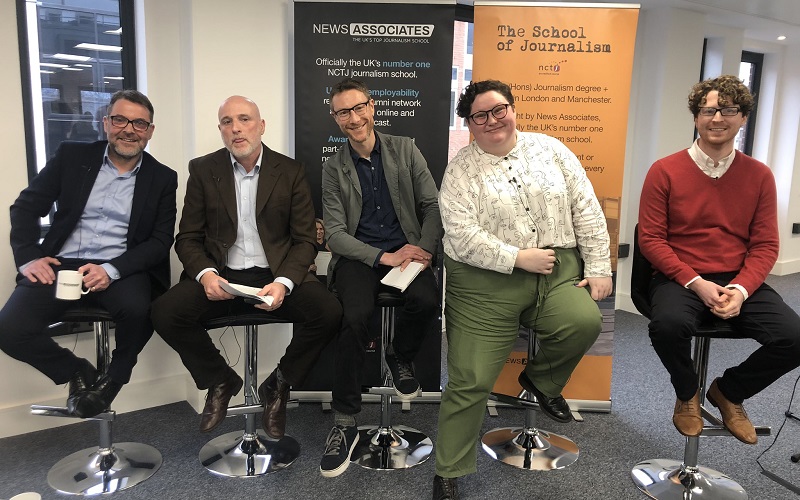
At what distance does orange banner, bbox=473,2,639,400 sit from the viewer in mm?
3061

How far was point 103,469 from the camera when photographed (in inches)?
99.0

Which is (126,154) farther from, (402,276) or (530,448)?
(530,448)

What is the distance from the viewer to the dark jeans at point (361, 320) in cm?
246

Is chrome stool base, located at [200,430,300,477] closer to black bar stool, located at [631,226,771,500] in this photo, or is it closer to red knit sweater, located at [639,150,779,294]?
black bar stool, located at [631,226,771,500]

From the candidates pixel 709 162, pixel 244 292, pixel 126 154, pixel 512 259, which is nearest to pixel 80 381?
pixel 244 292

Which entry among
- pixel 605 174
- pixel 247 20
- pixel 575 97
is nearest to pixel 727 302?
pixel 605 174

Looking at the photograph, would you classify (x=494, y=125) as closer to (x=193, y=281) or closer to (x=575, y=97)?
(x=575, y=97)

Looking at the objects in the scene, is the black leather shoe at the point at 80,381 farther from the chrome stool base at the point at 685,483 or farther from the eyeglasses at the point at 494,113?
the chrome stool base at the point at 685,483

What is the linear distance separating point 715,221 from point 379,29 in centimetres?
185

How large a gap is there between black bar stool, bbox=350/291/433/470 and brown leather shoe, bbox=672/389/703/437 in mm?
1066

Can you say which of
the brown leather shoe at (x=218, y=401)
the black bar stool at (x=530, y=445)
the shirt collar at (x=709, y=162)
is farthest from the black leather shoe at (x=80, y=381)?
the shirt collar at (x=709, y=162)

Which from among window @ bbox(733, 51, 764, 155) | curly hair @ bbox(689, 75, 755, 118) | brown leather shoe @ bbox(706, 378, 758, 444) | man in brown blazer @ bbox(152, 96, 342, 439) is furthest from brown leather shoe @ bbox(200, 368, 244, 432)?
window @ bbox(733, 51, 764, 155)

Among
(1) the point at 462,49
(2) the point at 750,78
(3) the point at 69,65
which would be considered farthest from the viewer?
(2) the point at 750,78

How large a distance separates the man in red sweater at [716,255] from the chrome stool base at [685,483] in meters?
0.24
